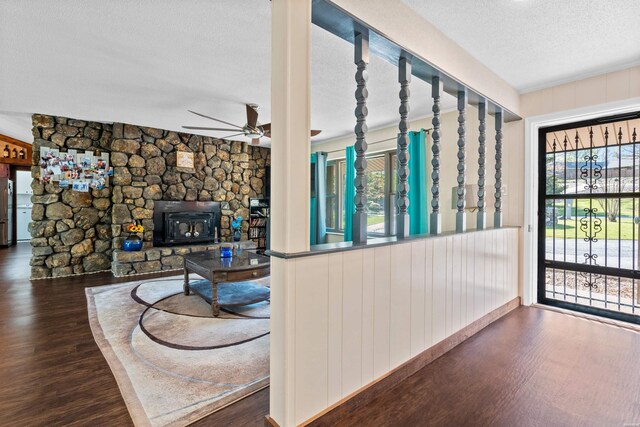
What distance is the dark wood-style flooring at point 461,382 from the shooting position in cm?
164

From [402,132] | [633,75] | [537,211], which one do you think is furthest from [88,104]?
[633,75]

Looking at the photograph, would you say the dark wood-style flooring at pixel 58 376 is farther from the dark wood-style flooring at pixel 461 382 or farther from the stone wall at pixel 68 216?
the stone wall at pixel 68 216

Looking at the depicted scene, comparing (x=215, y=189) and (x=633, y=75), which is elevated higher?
(x=633, y=75)

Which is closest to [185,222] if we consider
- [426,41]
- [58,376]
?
[58,376]

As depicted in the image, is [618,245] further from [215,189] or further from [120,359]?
[215,189]

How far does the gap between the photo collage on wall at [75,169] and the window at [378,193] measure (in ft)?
13.8

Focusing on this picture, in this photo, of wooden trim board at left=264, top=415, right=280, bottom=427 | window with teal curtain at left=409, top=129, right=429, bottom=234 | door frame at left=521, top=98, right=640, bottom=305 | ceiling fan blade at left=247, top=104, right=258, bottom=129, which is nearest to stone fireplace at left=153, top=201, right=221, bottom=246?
ceiling fan blade at left=247, top=104, right=258, bottom=129

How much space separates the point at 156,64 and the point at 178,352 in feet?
8.51

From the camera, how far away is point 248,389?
6.23 ft

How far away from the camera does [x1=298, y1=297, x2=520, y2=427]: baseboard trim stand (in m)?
1.57

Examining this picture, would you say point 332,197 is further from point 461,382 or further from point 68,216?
point 461,382

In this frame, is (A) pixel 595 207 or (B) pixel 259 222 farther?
(B) pixel 259 222

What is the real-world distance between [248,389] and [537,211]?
3536 mm

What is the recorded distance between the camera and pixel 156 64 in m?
2.90
